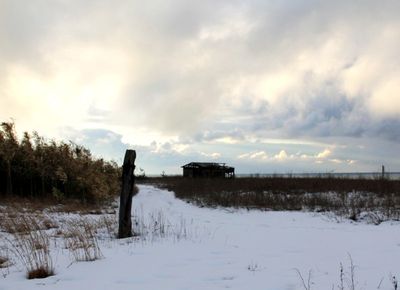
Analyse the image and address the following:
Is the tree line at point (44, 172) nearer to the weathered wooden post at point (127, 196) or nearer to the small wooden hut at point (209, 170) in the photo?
the weathered wooden post at point (127, 196)

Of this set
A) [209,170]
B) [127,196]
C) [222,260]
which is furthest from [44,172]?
[209,170]

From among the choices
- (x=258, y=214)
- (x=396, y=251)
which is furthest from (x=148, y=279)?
(x=258, y=214)

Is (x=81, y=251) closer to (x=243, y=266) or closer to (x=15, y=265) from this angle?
(x=15, y=265)

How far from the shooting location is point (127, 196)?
9.88m

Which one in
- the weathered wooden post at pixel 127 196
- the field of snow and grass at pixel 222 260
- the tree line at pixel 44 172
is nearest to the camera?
the field of snow and grass at pixel 222 260

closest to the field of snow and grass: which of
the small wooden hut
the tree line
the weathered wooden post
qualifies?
the weathered wooden post

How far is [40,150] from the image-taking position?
69.5ft

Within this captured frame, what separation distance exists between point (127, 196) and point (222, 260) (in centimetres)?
359

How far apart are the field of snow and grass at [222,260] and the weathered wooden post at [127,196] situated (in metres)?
0.36

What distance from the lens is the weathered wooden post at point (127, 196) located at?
9695 millimetres

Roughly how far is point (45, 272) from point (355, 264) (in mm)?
4826

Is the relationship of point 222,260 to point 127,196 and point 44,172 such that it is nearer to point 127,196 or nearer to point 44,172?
point 127,196

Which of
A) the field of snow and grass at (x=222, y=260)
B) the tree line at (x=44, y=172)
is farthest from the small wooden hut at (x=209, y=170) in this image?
the field of snow and grass at (x=222, y=260)

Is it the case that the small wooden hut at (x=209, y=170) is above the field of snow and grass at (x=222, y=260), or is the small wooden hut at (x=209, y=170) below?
above
